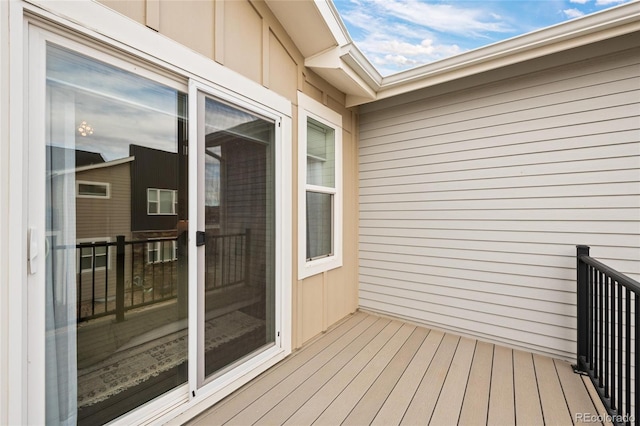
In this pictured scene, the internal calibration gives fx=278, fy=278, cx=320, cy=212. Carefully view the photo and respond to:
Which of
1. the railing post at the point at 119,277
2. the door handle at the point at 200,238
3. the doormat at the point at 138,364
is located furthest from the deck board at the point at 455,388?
the railing post at the point at 119,277

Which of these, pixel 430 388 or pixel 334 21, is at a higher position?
pixel 334 21

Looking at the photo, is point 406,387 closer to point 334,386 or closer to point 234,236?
point 334,386

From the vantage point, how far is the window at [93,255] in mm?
1387

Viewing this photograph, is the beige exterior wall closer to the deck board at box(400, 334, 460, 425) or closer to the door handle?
the door handle

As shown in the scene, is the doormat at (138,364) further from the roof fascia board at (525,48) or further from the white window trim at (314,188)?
the roof fascia board at (525,48)

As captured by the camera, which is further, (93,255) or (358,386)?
(358,386)

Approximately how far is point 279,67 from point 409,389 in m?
2.91

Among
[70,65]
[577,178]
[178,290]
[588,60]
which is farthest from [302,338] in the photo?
[588,60]

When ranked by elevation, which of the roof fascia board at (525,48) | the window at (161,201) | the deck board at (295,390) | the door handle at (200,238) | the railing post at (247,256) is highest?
the roof fascia board at (525,48)

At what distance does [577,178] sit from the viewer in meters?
2.49

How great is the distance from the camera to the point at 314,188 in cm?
305

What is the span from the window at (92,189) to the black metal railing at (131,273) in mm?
240

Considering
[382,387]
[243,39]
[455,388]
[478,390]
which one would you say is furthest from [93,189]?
[478,390]

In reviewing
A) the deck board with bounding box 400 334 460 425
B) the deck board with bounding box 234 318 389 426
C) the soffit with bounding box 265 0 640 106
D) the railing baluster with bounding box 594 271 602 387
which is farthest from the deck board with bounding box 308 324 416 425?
the soffit with bounding box 265 0 640 106
